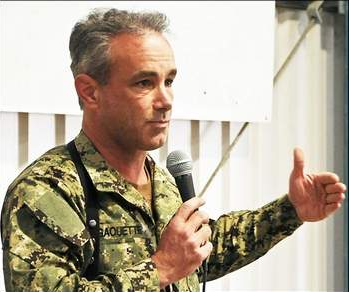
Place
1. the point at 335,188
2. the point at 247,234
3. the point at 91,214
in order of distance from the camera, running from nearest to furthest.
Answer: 1. the point at 91,214
2. the point at 335,188
3. the point at 247,234

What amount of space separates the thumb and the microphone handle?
0.25 metres

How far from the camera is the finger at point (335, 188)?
1.47m

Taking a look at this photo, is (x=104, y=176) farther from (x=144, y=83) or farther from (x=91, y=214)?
(x=144, y=83)

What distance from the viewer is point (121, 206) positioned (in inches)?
55.5

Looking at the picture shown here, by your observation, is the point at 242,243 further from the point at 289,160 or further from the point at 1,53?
the point at 289,160

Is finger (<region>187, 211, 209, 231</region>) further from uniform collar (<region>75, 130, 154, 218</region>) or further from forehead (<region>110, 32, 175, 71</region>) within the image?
forehead (<region>110, 32, 175, 71</region>)

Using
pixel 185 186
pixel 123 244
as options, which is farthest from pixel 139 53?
pixel 123 244

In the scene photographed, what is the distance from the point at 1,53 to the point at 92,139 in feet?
2.71

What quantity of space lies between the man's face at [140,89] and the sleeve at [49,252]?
0.78 feet

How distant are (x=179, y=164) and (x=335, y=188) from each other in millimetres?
348

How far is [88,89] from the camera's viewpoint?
148cm

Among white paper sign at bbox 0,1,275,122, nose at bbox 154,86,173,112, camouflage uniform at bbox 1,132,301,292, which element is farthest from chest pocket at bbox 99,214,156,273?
white paper sign at bbox 0,1,275,122

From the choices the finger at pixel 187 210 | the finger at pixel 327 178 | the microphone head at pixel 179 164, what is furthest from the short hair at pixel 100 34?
the finger at pixel 327 178

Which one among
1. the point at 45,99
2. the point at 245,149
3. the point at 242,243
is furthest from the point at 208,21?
the point at 242,243
